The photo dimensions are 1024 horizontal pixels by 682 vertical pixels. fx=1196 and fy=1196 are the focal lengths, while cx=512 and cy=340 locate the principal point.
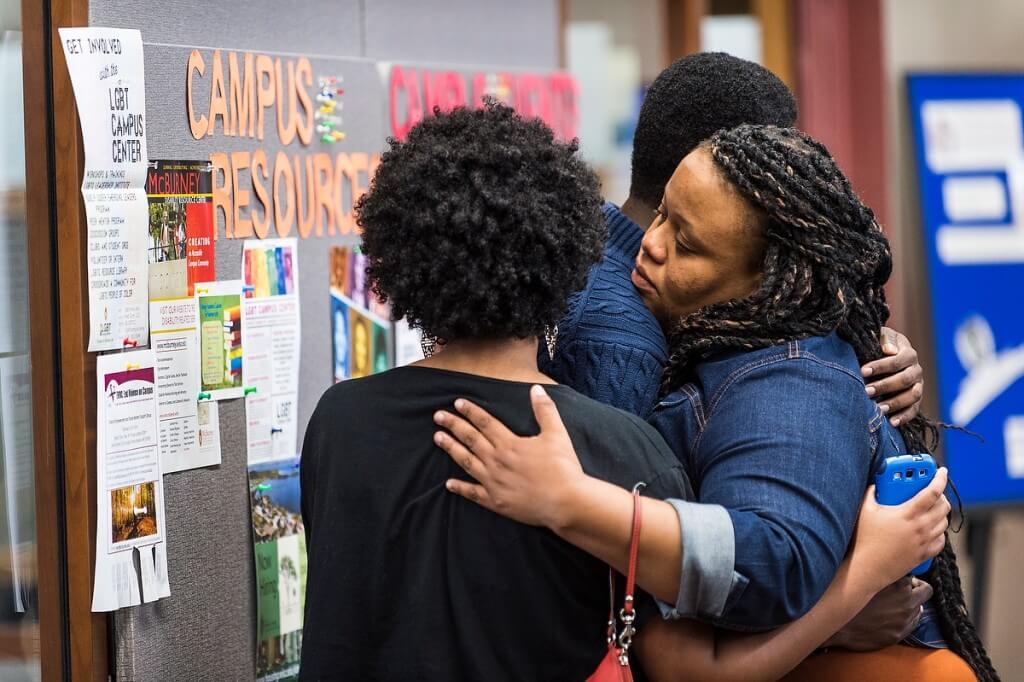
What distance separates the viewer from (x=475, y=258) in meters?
1.40

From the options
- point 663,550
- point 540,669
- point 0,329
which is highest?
point 0,329

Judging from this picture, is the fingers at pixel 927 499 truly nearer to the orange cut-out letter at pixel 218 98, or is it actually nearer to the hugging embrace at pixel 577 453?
the hugging embrace at pixel 577 453

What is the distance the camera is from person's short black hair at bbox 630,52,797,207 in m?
2.00

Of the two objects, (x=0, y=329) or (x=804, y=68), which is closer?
(x=0, y=329)

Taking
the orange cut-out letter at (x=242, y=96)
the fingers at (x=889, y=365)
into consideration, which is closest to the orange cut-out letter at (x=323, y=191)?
the orange cut-out letter at (x=242, y=96)

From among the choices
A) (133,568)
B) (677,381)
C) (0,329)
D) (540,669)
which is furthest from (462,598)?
(0,329)

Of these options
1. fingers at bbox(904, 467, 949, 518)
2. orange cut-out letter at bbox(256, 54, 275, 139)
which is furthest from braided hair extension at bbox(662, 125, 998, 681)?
orange cut-out letter at bbox(256, 54, 275, 139)

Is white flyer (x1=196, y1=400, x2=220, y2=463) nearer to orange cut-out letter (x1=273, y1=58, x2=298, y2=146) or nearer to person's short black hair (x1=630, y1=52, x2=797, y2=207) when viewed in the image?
orange cut-out letter (x1=273, y1=58, x2=298, y2=146)

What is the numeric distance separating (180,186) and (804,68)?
11.3 ft

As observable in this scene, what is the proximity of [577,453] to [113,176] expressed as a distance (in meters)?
0.96

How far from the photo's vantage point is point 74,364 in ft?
6.17

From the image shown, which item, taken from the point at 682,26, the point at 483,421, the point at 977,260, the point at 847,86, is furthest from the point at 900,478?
the point at 847,86

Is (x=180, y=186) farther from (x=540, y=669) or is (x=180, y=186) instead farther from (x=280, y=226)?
(x=540, y=669)

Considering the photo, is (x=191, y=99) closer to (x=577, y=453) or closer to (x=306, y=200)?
(x=306, y=200)
